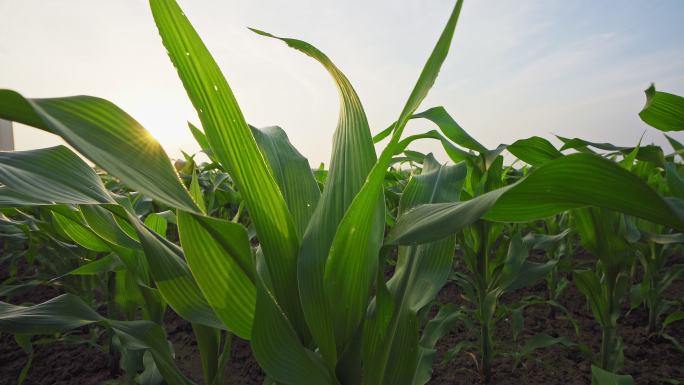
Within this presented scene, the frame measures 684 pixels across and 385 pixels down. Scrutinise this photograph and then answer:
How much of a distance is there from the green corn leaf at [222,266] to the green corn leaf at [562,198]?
19cm

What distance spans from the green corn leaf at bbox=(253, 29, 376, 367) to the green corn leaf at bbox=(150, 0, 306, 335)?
39 millimetres

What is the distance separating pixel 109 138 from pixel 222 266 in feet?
0.67

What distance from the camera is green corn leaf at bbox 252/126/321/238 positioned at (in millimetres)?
667

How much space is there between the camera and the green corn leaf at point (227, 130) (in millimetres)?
440

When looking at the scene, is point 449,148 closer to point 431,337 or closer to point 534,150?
point 534,150

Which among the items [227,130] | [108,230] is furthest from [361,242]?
[108,230]

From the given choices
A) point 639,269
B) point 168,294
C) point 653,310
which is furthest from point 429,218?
point 639,269

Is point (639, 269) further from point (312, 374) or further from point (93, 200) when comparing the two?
point (93, 200)

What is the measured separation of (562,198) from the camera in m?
0.42

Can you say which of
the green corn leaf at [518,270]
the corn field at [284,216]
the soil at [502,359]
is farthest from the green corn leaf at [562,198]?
the soil at [502,359]

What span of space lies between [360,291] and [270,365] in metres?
0.15

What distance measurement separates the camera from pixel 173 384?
704 mm

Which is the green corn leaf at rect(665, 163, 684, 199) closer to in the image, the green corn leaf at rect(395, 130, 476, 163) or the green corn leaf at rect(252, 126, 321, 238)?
the green corn leaf at rect(395, 130, 476, 163)

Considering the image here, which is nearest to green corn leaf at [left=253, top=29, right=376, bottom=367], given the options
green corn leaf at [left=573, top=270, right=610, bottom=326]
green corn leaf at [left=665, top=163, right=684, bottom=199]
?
green corn leaf at [left=665, top=163, right=684, bottom=199]
